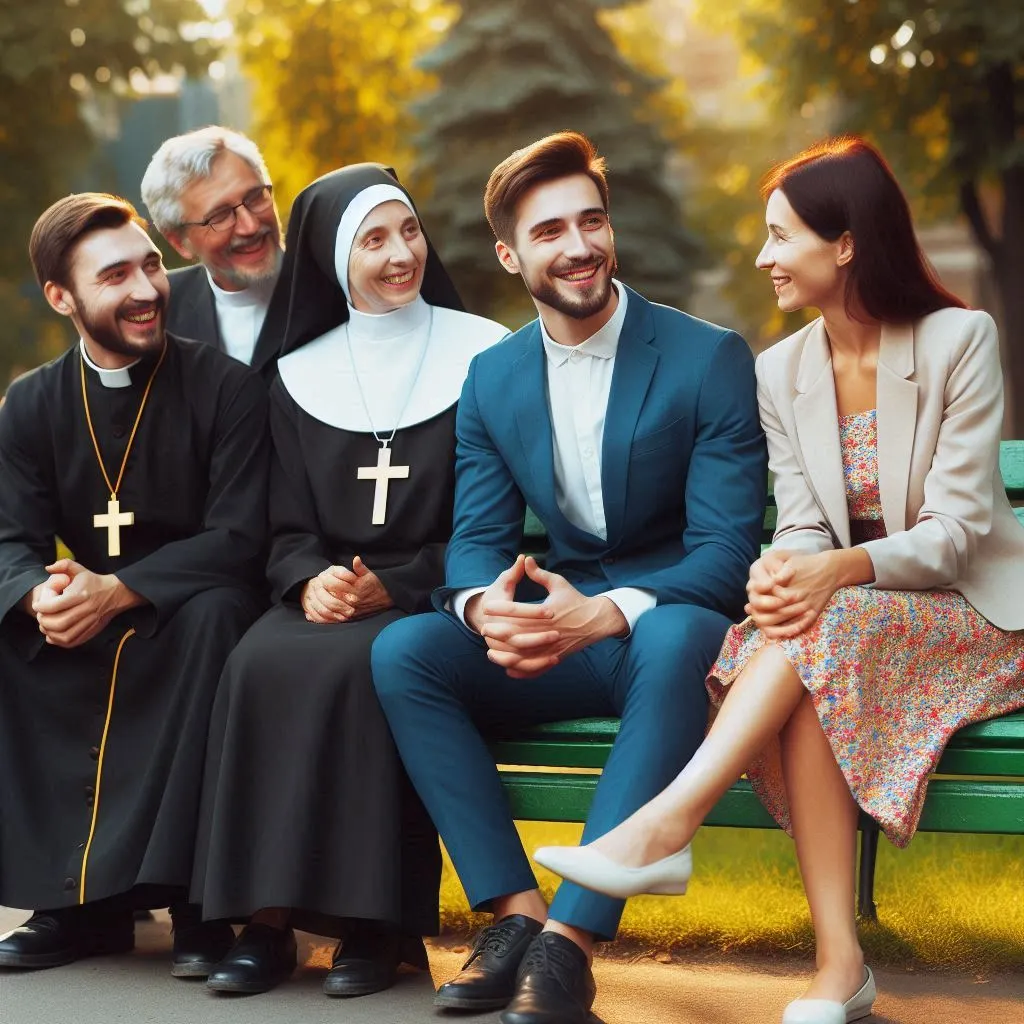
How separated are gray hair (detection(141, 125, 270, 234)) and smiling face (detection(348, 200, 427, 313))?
113 centimetres

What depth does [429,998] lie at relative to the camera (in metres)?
4.14

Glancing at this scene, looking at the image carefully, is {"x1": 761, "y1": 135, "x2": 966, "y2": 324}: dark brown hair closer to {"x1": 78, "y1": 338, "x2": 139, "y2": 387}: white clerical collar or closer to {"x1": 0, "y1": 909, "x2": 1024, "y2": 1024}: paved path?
{"x1": 0, "y1": 909, "x2": 1024, "y2": 1024}: paved path

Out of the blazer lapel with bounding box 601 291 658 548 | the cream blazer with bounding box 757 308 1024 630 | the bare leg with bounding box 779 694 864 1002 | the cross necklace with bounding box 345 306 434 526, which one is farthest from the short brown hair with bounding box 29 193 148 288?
the bare leg with bounding box 779 694 864 1002

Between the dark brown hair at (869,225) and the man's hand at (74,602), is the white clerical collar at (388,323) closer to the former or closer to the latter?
the man's hand at (74,602)

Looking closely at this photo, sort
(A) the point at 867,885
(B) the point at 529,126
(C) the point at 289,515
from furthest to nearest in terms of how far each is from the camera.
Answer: (B) the point at 529,126, (C) the point at 289,515, (A) the point at 867,885

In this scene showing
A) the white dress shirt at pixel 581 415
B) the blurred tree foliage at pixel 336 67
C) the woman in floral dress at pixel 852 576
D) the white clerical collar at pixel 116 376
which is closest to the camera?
the woman in floral dress at pixel 852 576

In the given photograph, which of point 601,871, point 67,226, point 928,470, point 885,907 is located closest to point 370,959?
point 601,871

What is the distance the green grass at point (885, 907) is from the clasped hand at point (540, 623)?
3.47 ft

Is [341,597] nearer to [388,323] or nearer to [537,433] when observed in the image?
[537,433]

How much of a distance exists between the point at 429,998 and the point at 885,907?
1.53 m

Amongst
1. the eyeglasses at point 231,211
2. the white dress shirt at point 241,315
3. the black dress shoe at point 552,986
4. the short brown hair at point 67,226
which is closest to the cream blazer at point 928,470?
the black dress shoe at point 552,986

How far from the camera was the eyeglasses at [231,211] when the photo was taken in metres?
5.87

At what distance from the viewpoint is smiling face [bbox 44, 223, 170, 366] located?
16.0 ft

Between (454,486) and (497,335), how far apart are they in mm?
492
